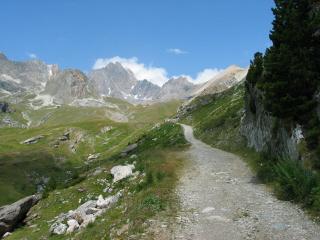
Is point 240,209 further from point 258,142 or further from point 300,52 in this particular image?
point 258,142

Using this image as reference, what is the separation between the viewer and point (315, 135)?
2409 centimetres

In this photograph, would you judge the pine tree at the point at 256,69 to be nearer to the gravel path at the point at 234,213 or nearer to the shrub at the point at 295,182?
the gravel path at the point at 234,213

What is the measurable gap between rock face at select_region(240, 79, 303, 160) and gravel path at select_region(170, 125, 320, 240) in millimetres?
3162

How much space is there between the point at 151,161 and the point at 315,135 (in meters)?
15.4

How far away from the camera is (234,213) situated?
20.1 metres

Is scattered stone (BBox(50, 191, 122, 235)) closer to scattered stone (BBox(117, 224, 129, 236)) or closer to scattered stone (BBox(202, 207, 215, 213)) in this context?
scattered stone (BBox(117, 224, 129, 236))

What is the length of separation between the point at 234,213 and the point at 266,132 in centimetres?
1689

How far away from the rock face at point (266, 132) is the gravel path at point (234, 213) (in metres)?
3.16

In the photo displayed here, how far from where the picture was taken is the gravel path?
56.3 ft

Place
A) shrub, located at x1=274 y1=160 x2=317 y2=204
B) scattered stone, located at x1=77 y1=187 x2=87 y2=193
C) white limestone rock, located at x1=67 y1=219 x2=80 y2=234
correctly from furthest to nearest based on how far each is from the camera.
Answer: scattered stone, located at x1=77 y1=187 x2=87 y2=193
white limestone rock, located at x1=67 y1=219 x2=80 y2=234
shrub, located at x1=274 y1=160 x2=317 y2=204

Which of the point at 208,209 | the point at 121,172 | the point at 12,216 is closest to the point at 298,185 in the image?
the point at 208,209

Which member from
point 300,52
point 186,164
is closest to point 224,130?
point 186,164

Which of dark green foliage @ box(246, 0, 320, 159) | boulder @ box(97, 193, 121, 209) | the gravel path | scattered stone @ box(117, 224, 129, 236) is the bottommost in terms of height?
the gravel path

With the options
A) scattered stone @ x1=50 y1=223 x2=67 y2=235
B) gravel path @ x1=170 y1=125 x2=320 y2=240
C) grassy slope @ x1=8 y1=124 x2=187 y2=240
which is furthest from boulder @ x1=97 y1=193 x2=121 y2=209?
gravel path @ x1=170 y1=125 x2=320 y2=240
